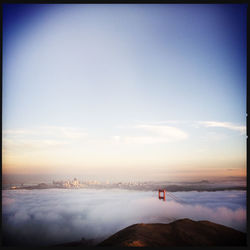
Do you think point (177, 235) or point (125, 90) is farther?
point (125, 90)

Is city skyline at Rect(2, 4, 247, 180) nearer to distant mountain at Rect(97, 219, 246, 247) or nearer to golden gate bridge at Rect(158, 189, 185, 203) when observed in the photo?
golden gate bridge at Rect(158, 189, 185, 203)

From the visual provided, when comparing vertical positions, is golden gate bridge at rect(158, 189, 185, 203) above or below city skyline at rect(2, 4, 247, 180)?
below

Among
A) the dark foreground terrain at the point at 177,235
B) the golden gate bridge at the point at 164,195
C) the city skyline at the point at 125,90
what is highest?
the city skyline at the point at 125,90

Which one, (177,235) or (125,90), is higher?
(125,90)

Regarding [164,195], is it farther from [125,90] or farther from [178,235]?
[125,90]

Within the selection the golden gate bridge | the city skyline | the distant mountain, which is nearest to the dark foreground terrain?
the distant mountain

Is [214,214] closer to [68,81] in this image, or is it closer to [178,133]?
[178,133]

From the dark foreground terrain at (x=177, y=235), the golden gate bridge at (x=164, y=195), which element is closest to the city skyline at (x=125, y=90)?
the golden gate bridge at (x=164, y=195)

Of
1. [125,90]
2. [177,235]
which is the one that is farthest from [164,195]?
[125,90]

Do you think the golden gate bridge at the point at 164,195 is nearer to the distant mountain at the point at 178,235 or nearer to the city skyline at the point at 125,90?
the city skyline at the point at 125,90
